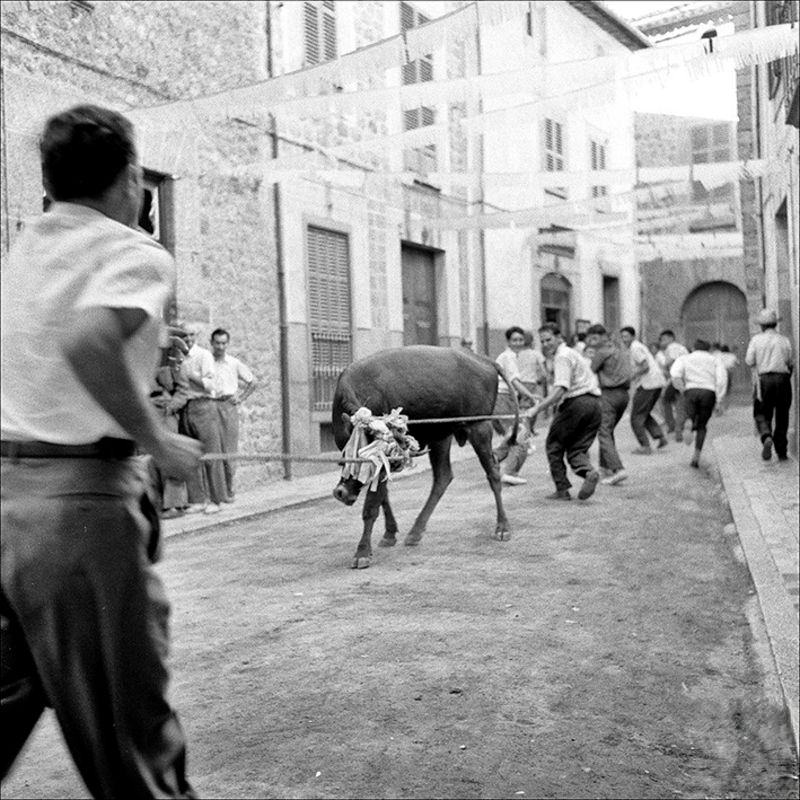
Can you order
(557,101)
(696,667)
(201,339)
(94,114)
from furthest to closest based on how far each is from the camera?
(201,339)
(557,101)
(696,667)
(94,114)

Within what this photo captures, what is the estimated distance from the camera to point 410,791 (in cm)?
386

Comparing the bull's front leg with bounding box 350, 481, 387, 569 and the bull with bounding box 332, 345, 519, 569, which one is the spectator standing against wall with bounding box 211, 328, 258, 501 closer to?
the bull with bounding box 332, 345, 519, 569

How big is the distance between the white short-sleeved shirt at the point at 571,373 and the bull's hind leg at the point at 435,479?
2.49m

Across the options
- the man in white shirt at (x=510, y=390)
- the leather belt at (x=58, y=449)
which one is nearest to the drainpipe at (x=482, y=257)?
the man in white shirt at (x=510, y=390)

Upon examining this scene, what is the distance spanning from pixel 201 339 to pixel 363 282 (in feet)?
14.5

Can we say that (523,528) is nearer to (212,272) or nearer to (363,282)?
(363,282)

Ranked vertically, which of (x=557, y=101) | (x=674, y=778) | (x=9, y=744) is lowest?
(x=674, y=778)

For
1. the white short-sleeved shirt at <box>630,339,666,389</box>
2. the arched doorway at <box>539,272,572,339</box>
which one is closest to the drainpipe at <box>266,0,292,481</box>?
the arched doorway at <box>539,272,572,339</box>

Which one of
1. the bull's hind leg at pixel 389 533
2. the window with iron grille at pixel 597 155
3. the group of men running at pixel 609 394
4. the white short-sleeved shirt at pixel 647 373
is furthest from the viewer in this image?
the white short-sleeved shirt at pixel 647 373

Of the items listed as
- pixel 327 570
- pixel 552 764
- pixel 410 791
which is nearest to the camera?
pixel 410 791

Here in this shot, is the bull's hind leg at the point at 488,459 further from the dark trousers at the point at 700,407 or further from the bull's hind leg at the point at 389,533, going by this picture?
the dark trousers at the point at 700,407

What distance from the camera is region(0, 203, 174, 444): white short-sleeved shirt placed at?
2.28m

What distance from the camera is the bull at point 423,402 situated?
534cm

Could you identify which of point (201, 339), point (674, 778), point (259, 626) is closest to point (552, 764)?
point (674, 778)
